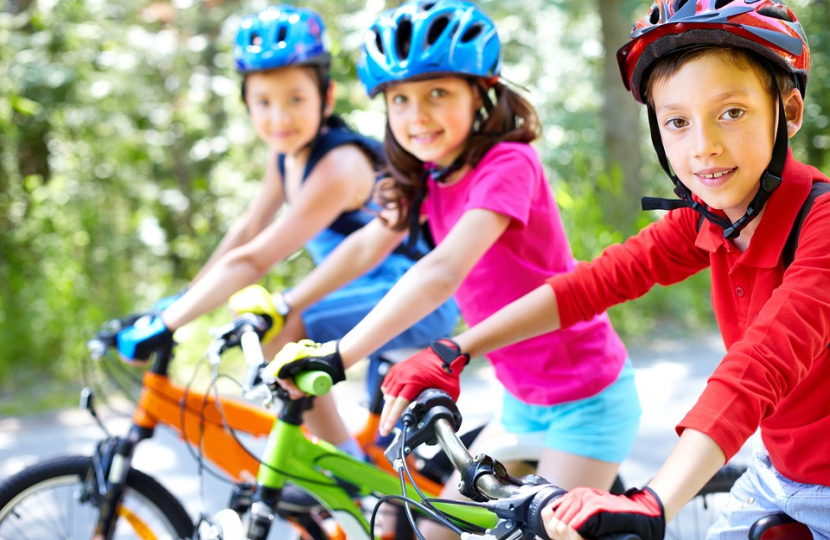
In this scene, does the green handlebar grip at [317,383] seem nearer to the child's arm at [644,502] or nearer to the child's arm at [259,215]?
the child's arm at [644,502]

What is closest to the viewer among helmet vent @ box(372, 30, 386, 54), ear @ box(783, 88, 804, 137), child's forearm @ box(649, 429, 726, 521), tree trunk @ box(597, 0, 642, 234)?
child's forearm @ box(649, 429, 726, 521)

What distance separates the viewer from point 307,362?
2.06 m

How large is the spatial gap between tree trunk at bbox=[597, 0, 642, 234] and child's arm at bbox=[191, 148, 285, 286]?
4.13 m

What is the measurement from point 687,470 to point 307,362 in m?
1.02

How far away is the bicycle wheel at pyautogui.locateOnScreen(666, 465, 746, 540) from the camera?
2.37 meters

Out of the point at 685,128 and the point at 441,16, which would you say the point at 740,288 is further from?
the point at 441,16

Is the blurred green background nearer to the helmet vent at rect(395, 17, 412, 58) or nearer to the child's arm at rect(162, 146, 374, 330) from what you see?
the child's arm at rect(162, 146, 374, 330)

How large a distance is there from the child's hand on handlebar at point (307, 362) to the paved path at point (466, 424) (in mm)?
1906

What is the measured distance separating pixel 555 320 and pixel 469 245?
30 cm

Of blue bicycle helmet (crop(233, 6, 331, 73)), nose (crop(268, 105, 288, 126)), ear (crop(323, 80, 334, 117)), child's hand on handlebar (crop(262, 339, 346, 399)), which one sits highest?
blue bicycle helmet (crop(233, 6, 331, 73))

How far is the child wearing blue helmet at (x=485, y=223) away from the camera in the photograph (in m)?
2.22

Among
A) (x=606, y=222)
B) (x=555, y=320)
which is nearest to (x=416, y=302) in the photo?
(x=555, y=320)

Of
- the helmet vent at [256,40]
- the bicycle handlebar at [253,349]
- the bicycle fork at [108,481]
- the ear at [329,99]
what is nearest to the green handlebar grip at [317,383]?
the bicycle handlebar at [253,349]

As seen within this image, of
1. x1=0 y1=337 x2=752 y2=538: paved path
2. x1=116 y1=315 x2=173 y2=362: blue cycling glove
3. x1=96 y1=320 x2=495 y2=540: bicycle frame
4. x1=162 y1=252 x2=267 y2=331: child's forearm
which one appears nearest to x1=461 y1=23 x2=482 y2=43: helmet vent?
x1=162 y1=252 x2=267 y2=331: child's forearm
